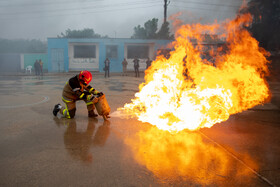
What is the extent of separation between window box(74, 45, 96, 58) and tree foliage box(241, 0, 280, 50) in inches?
879

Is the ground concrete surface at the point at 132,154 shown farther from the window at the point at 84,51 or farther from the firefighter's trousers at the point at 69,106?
the window at the point at 84,51

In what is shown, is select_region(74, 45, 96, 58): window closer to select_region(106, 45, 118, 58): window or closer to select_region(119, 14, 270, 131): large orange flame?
select_region(106, 45, 118, 58): window

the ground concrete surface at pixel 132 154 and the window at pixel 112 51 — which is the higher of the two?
the window at pixel 112 51

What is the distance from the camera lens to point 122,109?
7.54m

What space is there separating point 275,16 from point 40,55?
3133cm

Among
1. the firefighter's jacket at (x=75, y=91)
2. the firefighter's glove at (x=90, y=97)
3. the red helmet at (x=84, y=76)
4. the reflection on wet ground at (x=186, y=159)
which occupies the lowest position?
the reflection on wet ground at (x=186, y=159)

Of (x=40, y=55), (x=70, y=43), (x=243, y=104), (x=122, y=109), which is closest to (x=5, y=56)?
(x=40, y=55)

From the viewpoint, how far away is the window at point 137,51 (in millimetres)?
27578

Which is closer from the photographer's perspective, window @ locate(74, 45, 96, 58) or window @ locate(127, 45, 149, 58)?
window @ locate(74, 45, 96, 58)

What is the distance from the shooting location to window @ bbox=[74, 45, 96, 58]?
27.1 metres

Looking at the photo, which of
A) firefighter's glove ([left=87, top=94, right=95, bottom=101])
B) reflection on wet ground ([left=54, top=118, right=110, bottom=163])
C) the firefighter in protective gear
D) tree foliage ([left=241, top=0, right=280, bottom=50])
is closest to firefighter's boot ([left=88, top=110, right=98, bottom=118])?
the firefighter in protective gear

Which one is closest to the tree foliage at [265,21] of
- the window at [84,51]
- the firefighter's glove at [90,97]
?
the firefighter's glove at [90,97]

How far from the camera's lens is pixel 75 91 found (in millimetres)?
5688

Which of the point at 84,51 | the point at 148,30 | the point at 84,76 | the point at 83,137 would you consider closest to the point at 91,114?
the point at 84,76
